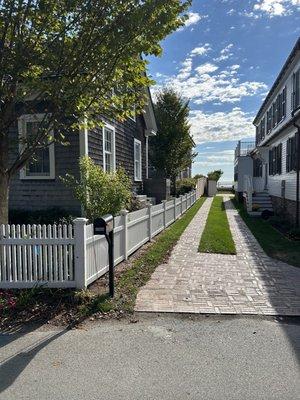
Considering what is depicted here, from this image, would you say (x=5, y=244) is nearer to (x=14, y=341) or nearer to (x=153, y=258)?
(x=14, y=341)

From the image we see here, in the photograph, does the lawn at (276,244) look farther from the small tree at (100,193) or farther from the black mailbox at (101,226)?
the black mailbox at (101,226)

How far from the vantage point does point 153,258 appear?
7977 mm

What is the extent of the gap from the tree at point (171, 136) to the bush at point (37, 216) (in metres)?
14.4

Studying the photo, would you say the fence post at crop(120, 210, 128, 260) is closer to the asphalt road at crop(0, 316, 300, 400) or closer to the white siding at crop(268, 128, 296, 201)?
the asphalt road at crop(0, 316, 300, 400)

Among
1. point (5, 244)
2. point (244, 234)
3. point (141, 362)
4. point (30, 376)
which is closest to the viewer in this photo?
point (30, 376)

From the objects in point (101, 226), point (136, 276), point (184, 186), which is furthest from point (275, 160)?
point (101, 226)

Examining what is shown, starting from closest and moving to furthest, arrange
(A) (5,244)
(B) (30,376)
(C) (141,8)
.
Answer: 1. (B) (30,376)
2. (C) (141,8)
3. (A) (5,244)

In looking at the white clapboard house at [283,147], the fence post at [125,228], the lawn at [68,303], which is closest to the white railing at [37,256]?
the lawn at [68,303]

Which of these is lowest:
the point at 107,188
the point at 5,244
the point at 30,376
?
the point at 30,376

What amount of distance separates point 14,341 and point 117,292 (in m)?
1.87

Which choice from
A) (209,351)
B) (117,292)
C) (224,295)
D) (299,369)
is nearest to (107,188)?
(117,292)

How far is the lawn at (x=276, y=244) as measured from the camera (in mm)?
8300

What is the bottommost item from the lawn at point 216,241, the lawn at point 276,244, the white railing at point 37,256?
the lawn at point 276,244

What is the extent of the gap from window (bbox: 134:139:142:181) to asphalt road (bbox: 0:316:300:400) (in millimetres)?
11901
